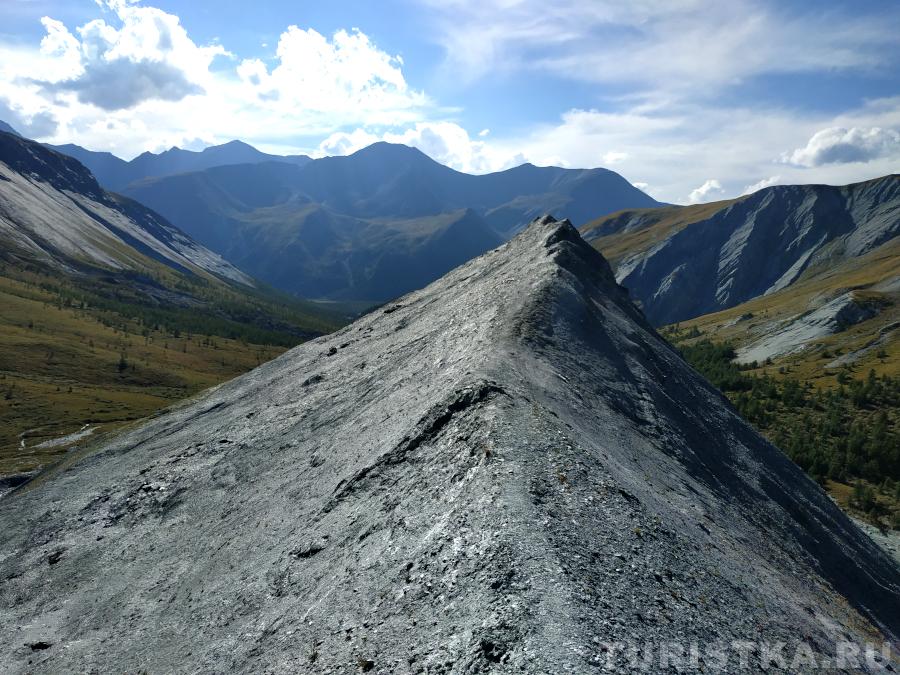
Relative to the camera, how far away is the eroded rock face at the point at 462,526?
535 inches

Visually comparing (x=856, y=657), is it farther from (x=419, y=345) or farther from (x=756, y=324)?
(x=756, y=324)

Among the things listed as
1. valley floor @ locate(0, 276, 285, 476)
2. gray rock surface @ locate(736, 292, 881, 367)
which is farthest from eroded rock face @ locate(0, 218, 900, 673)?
gray rock surface @ locate(736, 292, 881, 367)

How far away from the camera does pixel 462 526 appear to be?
1545cm

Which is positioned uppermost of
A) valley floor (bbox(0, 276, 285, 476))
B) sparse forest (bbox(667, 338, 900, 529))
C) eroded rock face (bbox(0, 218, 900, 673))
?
eroded rock face (bbox(0, 218, 900, 673))

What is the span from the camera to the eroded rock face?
13578mm

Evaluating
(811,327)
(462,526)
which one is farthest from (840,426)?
(462,526)

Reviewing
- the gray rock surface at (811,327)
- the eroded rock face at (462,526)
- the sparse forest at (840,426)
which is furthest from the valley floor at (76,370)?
the gray rock surface at (811,327)

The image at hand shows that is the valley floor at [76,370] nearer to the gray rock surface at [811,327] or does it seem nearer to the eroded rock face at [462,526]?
the eroded rock face at [462,526]

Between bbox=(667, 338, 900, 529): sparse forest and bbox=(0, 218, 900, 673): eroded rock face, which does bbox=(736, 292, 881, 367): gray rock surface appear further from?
bbox=(0, 218, 900, 673): eroded rock face

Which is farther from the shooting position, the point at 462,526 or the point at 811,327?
the point at 811,327

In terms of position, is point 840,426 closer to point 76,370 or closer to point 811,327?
point 811,327

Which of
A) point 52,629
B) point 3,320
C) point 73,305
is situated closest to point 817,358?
point 52,629

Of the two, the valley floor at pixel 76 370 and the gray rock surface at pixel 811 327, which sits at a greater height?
the gray rock surface at pixel 811 327

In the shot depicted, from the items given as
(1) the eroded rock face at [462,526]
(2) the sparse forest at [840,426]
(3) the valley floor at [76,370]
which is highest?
(1) the eroded rock face at [462,526]
